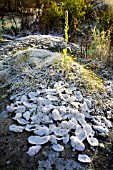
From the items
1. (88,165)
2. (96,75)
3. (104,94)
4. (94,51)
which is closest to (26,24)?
(94,51)

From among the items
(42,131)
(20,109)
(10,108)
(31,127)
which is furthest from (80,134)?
(10,108)

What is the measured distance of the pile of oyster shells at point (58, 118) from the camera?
2.59m

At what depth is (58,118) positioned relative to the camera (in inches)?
110

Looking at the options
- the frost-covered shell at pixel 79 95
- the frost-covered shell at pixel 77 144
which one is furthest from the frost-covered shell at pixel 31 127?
the frost-covered shell at pixel 79 95

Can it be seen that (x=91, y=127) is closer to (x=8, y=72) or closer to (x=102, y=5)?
(x=8, y=72)

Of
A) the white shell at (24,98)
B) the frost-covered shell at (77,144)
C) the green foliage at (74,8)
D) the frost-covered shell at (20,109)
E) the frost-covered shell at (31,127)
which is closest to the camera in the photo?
the frost-covered shell at (77,144)

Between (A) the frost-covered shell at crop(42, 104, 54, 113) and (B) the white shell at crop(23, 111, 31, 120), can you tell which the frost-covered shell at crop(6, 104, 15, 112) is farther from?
(A) the frost-covered shell at crop(42, 104, 54, 113)

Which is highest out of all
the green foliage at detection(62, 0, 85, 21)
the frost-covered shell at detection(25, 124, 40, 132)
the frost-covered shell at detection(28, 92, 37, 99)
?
the green foliage at detection(62, 0, 85, 21)

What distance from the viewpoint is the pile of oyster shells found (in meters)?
2.59

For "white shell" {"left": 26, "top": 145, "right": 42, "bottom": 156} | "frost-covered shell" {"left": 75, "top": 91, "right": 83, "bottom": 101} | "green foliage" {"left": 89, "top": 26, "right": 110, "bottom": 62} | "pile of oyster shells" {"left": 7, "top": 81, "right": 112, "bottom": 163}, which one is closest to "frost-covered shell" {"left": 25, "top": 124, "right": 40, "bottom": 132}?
"pile of oyster shells" {"left": 7, "top": 81, "right": 112, "bottom": 163}

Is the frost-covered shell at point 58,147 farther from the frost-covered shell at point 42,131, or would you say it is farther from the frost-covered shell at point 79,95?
the frost-covered shell at point 79,95

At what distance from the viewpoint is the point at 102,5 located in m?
7.81

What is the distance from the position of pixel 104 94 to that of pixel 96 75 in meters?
0.48

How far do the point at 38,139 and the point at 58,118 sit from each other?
0.33 metres
